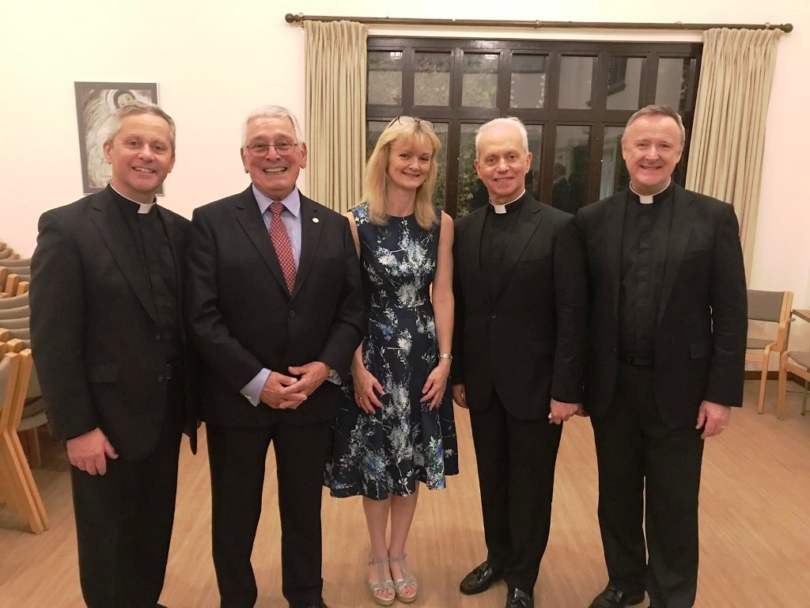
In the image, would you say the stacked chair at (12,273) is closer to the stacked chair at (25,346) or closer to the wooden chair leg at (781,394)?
the stacked chair at (25,346)

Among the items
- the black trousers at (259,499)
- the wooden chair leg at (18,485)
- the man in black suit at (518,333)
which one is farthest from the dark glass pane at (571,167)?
the wooden chair leg at (18,485)

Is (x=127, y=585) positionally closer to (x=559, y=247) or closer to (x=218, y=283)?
(x=218, y=283)

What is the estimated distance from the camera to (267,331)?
1.77 meters

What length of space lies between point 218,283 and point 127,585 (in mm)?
992

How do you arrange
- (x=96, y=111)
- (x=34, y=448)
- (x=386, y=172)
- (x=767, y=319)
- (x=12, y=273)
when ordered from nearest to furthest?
1. (x=386, y=172)
2. (x=34, y=448)
3. (x=12, y=273)
4. (x=767, y=319)
5. (x=96, y=111)

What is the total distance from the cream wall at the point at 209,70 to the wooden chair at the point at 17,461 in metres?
2.75

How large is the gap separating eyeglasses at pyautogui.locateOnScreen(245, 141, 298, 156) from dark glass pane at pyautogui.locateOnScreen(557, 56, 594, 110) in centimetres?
385

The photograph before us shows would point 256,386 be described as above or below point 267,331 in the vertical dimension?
below

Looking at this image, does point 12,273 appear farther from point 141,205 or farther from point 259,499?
point 259,499

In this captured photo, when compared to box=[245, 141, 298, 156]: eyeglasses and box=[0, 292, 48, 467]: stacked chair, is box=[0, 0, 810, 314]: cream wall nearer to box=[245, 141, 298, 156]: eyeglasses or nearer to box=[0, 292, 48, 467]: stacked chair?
box=[0, 292, 48, 467]: stacked chair

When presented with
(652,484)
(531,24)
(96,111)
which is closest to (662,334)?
(652,484)

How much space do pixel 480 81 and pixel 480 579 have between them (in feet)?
13.3

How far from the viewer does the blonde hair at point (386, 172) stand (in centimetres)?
195

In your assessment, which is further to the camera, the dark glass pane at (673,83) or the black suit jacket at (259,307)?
the dark glass pane at (673,83)
